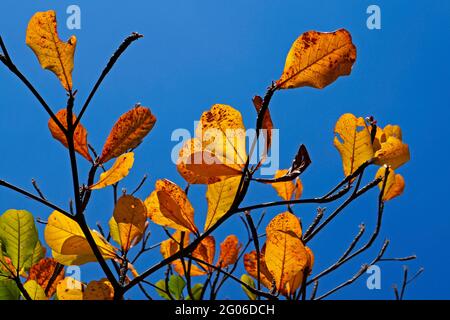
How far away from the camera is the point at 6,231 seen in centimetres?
72

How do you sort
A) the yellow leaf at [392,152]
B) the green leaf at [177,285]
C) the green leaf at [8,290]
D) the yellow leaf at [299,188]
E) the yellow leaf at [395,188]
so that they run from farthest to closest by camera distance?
the green leaf at [177,285] → the yellow leaf at [299,188] → the yellow leaf at [395,188] → the green leaf at [8,290] → the yellow leaf at [392,152]

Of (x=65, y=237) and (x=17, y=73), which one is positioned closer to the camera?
(x=17, y=73)

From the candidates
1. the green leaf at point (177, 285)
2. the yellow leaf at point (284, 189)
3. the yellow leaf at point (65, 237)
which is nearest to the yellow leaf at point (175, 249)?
the green leaf at point (177, 285)

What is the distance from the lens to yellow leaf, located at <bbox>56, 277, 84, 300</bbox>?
750mm

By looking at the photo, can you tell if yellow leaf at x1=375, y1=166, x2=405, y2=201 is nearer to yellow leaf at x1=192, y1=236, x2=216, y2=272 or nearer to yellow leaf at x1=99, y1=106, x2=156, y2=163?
yellow leaf at x1=192, y1=236, x2=216, y2=272

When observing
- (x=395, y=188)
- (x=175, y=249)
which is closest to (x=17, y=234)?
(x=175, y=249)

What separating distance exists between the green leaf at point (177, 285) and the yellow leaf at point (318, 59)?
79cm

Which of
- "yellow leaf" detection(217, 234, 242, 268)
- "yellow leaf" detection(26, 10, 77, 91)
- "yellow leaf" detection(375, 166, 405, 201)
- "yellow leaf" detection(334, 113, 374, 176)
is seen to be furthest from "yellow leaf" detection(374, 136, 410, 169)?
"yellow leaf" detection(217, 234, 242, 268)

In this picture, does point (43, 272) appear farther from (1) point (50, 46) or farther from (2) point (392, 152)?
(2) point (392, 152)

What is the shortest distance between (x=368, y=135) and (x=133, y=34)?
0.34 meters

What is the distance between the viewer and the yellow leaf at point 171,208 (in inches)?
24.0

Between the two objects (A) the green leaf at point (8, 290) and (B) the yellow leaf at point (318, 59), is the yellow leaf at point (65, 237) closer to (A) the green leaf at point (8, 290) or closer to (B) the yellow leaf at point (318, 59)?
(A) the green leaf at point (8, 290)

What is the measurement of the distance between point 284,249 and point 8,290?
1.54ft

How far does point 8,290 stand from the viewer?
72cm
